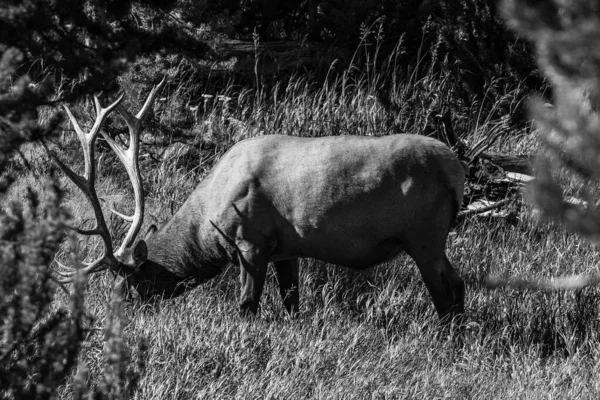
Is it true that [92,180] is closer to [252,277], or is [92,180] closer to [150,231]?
[252,277]

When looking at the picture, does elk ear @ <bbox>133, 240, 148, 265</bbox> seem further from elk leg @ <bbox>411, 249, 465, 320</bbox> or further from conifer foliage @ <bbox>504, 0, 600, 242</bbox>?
→ conifer foliage @ <bbox>504, 0, 600, 242</bbox>

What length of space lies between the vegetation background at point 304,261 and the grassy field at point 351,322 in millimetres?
17

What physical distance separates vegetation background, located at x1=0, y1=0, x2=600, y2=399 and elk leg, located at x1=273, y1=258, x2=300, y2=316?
144 mm

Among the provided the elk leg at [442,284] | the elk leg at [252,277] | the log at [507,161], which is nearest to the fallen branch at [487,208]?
the log at [507,161]

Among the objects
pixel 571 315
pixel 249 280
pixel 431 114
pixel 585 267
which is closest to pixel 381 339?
pixel 249 280

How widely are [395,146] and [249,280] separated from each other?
1268 mm

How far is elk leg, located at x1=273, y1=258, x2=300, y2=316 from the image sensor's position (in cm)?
636

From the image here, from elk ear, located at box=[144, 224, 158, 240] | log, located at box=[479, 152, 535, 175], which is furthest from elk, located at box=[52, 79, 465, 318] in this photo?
log, located at box=[479, 152, 535, 175]

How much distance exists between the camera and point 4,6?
297 cm

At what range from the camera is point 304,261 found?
690 centimetres

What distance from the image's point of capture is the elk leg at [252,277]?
595cm

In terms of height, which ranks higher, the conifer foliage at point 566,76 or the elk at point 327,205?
the conifer foliage at point 566,76

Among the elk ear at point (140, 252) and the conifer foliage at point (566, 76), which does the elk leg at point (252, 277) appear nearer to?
the elk ear at point (140, 252)

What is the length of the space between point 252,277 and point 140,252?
809mm
